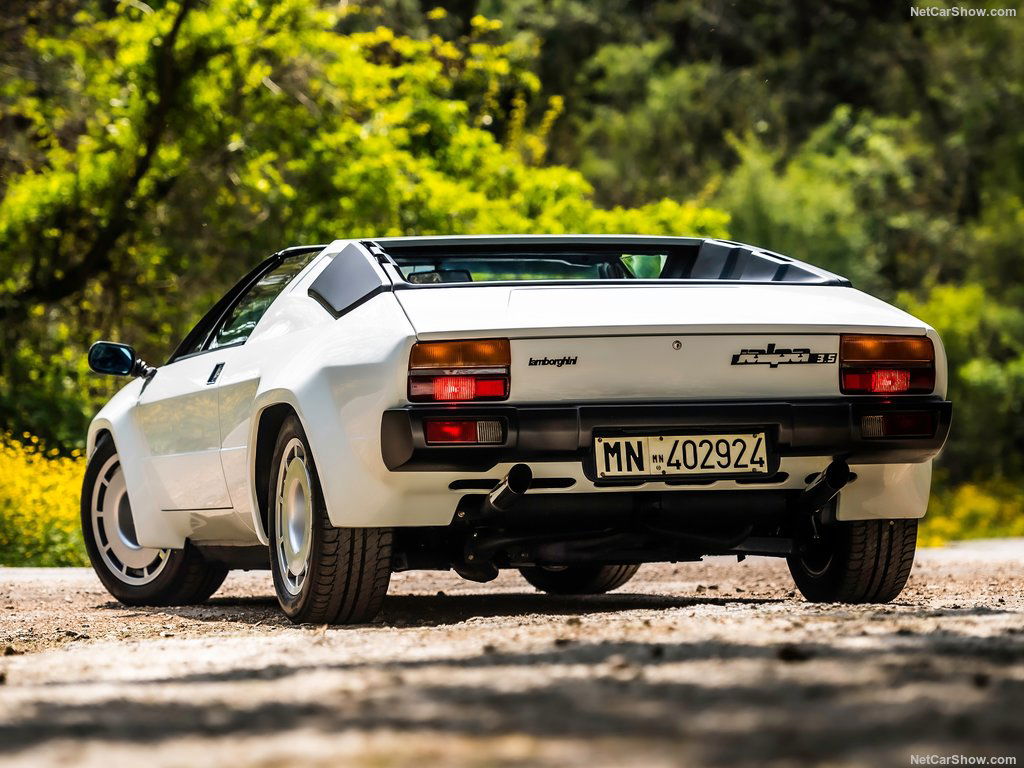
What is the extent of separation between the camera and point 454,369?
5836 mm

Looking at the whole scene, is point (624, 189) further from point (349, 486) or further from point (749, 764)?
point (749, 764)

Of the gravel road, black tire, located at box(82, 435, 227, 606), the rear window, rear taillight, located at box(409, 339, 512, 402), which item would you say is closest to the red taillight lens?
rear taillight, located at box(409, 339, 512, 402)

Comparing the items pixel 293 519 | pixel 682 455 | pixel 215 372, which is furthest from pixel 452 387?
pixel 215 372

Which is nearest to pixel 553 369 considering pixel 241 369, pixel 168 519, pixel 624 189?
pixel 241 369

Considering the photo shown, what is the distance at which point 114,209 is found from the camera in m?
16.7

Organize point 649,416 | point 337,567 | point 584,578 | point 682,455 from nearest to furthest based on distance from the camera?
point 649,416, point 682,455, point 337,567, point 584,578

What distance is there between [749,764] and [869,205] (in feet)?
122

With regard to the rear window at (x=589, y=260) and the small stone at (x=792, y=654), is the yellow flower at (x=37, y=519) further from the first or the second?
the small stone at (x=792, y=654)

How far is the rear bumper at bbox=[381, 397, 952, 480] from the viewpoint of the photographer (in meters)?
5.84

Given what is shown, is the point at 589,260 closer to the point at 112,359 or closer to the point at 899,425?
the point at 899,425

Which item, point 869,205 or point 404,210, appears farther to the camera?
point 869,205

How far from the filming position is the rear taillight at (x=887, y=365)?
623cm

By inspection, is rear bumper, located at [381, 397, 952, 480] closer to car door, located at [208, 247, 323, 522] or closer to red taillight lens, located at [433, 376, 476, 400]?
red taillight lens, located at [433, 376, 476, 400]

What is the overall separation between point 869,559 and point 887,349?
1.02 m
